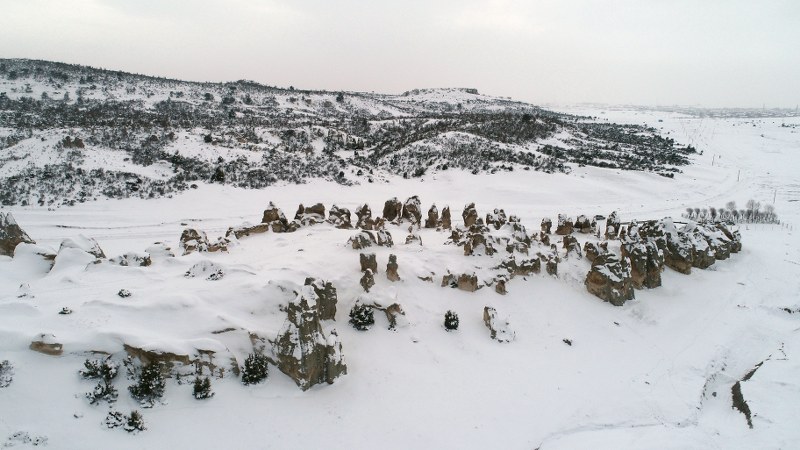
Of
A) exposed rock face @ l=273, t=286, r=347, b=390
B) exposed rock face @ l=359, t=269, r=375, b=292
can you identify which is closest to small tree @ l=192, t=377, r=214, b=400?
exposed rock face @ l=273, t=286, r=347, b=390

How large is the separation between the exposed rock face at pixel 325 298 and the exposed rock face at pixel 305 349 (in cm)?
201

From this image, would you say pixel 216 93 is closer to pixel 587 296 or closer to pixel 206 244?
pixel 206 244

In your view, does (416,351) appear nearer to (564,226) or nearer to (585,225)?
(564,226)

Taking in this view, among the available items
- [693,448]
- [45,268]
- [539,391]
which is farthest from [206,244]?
[693,448]

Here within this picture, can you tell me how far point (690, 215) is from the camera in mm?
40719

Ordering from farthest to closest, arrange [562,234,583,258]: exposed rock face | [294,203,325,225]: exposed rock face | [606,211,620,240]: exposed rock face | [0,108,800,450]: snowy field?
[606,211,620,240]: exposed rock face < [294,203,325,225]: exposed rock face < [562,234,583,258]: exposed rock face < [0,108,800,450]: snowy field

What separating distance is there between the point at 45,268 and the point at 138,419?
10.4 metres

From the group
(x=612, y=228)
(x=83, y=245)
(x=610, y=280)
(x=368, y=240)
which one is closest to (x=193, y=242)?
(x=83, y=245)

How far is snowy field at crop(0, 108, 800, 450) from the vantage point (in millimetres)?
→ 11664

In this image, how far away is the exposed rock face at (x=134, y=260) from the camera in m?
17.4

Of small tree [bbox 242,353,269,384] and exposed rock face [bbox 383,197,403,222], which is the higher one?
exposed rock face [bbox 383,197,403,222]

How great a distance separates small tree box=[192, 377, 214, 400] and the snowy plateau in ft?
0.19

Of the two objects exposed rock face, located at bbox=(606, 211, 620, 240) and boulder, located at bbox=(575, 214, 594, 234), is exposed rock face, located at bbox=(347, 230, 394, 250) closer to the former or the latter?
boulder, located at bbox=(575, 214, 594, 234)

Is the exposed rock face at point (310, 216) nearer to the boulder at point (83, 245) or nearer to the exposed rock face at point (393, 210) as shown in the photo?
the exposed rock face at point (393, 210)
